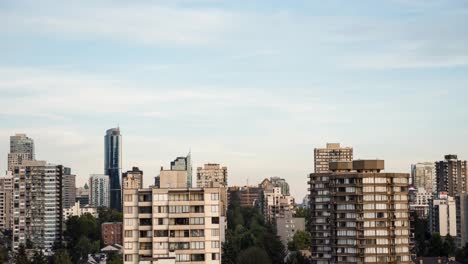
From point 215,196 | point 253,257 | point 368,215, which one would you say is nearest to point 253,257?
point 253,257

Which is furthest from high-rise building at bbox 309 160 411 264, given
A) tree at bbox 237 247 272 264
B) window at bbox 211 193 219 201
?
window at bbox 211 193 219 201

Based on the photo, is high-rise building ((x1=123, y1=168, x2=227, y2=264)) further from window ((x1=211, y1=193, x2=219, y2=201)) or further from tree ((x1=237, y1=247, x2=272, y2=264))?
tree ((x1=237, y1=247, x2=272, y2=264))

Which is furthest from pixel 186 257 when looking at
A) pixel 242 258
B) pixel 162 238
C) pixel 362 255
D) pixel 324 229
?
pixel 242 258

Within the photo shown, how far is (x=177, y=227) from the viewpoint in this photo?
290 feet

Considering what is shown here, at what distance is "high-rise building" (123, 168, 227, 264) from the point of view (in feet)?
288

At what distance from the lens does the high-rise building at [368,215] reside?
14212 centimetres

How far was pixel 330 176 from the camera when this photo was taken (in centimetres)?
14800

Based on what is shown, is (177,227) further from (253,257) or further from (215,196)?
(253,257)

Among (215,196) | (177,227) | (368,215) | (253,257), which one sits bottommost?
(253,257)

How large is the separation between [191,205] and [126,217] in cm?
610

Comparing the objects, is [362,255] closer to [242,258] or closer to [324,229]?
[324,229]

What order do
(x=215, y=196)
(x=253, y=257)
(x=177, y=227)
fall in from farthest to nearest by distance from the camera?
(x=253, y=257)
(x=215, y=196)
(x=177, y=227)

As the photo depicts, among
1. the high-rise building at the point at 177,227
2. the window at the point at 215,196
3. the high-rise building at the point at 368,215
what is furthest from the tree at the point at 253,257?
the high-rise building at the point at 177,227

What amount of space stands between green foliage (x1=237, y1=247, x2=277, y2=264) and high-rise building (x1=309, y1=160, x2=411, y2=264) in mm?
35004
